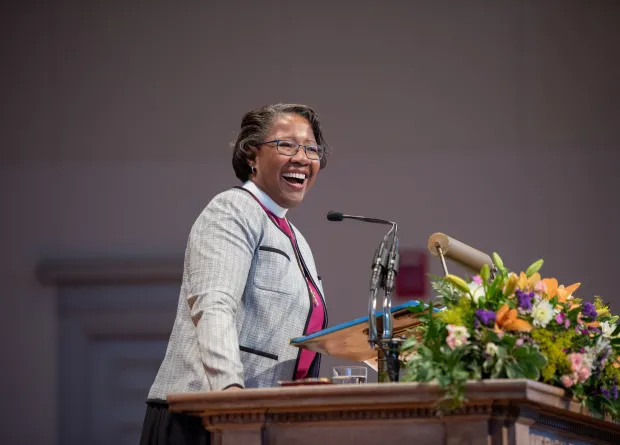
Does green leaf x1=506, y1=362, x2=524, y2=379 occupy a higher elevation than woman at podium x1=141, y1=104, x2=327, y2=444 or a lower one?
lower

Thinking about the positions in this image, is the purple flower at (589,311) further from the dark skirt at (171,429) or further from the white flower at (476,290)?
the dark skirt at (171,429)

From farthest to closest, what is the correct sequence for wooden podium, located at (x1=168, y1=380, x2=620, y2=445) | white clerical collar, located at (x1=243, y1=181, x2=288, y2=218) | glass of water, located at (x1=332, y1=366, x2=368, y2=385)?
white clerical collar, located at (x1=243, y1=181, x2=288, y2=218), glass of water, located at (x1=332, y1=366, x2=368, y2=385), wooden podium, located at (x1=168, y1=380, x2=620, y2=445)

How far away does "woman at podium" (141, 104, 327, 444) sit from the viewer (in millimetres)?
2408

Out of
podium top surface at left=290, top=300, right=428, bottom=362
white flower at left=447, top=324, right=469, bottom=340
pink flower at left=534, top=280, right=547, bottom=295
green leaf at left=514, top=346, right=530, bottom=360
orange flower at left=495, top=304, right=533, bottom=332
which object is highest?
pink flower at left=534, top=280, right=547, bottom=295

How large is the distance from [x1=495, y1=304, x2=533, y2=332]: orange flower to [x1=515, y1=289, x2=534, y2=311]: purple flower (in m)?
0.04

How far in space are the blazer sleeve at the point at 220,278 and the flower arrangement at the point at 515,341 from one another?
0.41 meters

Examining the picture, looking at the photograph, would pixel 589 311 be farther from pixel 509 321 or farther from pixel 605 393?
pixel 509 321

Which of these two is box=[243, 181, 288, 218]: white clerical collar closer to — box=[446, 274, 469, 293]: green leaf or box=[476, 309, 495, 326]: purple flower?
box=[446, 274, 469, 293]: green leaf

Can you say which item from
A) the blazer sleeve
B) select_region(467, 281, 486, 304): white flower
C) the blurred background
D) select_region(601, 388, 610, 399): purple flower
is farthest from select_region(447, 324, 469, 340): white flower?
the blurred background

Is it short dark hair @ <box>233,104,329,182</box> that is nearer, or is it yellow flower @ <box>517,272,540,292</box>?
yellow flower @ <box>517,272,540,292</box>

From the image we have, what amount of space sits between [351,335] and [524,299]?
47 centimetres

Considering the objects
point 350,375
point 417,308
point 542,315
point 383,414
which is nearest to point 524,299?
point 542,315

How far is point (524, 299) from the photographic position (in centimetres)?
209

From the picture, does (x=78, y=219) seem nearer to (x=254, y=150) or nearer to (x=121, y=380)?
(x=121, y=380)
